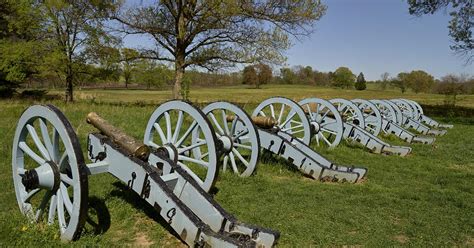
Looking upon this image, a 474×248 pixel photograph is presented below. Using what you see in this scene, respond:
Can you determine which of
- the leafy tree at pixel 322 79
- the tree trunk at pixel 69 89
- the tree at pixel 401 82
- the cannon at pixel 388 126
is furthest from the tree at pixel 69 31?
the leafy tree at pixel 322 79

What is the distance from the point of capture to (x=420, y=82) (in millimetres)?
62125

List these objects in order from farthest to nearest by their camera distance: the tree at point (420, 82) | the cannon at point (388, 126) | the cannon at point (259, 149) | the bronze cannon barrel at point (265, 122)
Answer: the tree at point (420, 82) < the cannon at point (388, 126) < the bronze cannon barrel at point (265, 122) < the cannon at point (259, 149)

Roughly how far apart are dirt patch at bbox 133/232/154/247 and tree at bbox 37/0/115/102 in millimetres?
14507

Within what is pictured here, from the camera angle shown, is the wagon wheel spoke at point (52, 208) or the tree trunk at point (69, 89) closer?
the wagon wheel spoke at point (52, 208)

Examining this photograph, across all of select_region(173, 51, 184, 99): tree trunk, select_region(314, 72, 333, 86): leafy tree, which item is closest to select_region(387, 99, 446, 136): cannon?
select_region(173, 51, 184, 99): tree trunk

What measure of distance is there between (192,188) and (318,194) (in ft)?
7.74

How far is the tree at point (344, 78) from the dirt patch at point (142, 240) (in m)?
71.4

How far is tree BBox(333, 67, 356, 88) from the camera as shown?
71.5 meters

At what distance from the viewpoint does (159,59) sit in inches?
691

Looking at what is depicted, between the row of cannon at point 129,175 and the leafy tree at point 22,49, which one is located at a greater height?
the leafy tree at point 22,49

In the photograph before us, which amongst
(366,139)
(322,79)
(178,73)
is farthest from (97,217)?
(322,79)

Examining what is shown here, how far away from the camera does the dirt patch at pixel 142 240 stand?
3638mm

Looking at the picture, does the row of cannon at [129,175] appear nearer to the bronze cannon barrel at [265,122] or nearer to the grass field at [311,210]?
the grass field at [311,210]

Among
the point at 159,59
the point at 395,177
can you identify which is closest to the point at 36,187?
the point at 395,177
